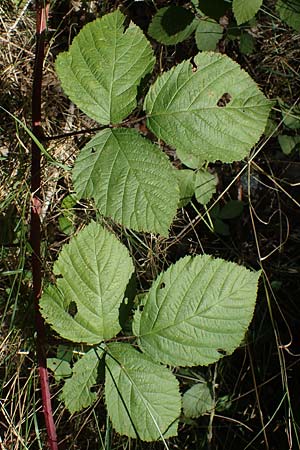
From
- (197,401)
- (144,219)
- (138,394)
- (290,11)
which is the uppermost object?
(290,11)

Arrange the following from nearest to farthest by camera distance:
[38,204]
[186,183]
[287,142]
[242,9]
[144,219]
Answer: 1. [144,219]
2. [38,204]
3. [242,9]
4. [186,183]
5. [287,142]

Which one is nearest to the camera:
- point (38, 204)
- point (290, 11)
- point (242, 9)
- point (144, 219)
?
point (144, 219)

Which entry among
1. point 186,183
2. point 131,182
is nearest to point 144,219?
point 131,182

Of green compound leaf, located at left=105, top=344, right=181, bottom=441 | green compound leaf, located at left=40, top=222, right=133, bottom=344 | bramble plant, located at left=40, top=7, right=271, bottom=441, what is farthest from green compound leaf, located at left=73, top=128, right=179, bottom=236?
green compound leaf, located at left=105, top=344, right=181, bottom=441

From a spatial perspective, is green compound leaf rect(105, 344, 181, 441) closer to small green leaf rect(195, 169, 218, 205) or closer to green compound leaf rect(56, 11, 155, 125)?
green compound leaf rect(56, 11, 155, 125)

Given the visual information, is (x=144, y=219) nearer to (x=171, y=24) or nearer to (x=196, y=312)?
(x=196, y=312)

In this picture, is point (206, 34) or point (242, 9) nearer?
point (242, 9)
